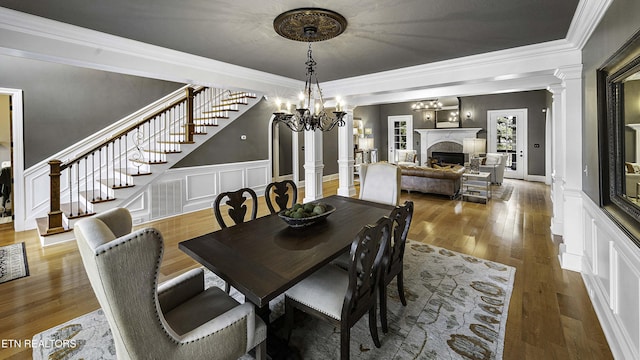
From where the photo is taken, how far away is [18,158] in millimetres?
4211

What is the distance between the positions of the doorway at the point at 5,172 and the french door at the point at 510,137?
11.6 meters

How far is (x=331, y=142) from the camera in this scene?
31.0 feet

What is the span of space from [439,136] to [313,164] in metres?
6.37

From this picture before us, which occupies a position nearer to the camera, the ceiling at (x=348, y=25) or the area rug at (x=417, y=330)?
the area rug at (x=417, y=330)

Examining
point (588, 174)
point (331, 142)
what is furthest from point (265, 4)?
point (331, 142)

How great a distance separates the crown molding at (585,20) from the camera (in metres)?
2.01

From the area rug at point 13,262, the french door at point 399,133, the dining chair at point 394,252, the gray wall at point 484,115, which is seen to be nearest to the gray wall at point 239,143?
the area rug at point 13,262

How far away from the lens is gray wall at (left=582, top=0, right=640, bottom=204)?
1597 millimetres

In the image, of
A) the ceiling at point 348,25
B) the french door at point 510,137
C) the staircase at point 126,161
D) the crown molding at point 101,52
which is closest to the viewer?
the ceiling at point 348,25

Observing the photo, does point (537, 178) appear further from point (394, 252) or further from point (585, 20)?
point (394, 252)

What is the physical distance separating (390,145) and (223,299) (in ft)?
35.5

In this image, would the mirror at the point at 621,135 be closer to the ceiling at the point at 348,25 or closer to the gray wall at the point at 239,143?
the ceiling at the point at 348,25

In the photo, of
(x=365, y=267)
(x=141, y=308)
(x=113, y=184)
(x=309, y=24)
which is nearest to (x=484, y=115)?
(x=309, y=24)

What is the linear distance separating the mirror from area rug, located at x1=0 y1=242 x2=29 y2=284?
4.99 meters
